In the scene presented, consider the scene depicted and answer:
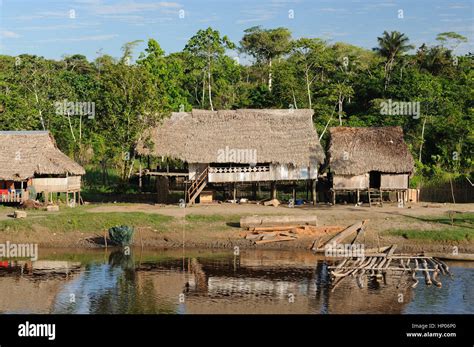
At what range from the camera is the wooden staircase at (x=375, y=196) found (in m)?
40.1

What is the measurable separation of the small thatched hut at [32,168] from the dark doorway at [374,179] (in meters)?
15.5

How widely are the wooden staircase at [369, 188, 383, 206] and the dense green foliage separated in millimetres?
3797

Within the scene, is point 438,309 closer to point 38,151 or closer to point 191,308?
point 191,308

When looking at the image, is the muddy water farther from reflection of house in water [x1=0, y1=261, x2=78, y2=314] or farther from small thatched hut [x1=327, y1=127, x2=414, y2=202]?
small thatched hut [x1=327, y1=127, x2=414, y2=202]

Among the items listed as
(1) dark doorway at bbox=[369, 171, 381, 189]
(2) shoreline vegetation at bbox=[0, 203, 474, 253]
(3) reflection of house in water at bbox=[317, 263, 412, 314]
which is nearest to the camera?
(3) reflection of house in water at bbox=[317, 263, 412, 314]

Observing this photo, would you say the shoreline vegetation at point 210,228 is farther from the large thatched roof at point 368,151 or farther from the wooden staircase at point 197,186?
the large thatched roof at point 368,151

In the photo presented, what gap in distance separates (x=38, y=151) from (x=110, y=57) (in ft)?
114

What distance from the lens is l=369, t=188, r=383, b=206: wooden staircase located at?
1577 inches

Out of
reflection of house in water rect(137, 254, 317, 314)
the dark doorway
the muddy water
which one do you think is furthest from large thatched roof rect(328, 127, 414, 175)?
reflection of house in water rect(137, 254, 317, 314)

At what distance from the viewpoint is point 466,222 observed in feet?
114

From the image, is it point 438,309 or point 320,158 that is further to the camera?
point 320,158

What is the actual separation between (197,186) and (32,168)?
27.6ft
